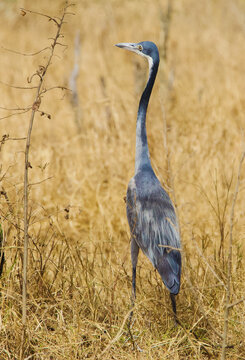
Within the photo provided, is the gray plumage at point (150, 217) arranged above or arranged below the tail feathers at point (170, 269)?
above

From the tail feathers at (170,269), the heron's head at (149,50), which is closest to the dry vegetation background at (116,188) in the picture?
the tail feathers at (170,269)

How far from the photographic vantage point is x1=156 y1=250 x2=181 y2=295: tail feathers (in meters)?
2.42

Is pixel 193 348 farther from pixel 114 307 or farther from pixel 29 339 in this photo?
pixel 29 339

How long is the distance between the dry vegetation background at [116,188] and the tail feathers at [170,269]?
0.09 m

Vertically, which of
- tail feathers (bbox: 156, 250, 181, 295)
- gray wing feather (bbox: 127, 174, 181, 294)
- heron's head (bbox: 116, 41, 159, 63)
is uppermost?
heron's head (bbox: 116, 41, 159, 63)

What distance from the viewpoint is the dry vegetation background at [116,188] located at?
254 cm

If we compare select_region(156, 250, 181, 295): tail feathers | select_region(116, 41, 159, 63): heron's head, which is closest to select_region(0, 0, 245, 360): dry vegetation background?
select_region(156, 250, 181, 295): tail feathers

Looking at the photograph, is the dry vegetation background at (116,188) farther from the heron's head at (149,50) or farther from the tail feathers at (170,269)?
the heron's head at (149,50)

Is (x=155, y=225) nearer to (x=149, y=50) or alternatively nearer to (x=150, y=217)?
(x=150, y=217)

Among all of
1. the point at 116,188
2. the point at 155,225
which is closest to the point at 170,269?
the point at 155,225

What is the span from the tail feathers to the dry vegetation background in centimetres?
9

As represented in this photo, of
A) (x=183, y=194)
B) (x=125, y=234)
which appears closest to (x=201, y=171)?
(x=183, y=194)

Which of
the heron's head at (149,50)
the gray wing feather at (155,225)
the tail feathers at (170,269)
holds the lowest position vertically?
the tail feathers at (170,269)

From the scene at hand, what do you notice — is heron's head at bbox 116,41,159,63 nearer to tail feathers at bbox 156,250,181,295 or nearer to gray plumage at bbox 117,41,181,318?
gray plumage at bbox 117,41,181,318
